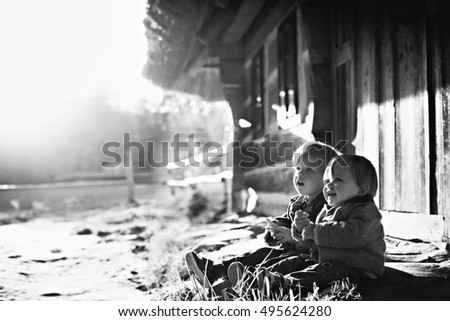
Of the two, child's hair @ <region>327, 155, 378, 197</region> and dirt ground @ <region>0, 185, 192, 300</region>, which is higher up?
child's hair @ <region>327, 155, 378, 197</region>

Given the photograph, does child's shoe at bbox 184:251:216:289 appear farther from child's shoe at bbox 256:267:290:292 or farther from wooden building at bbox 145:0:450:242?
wooden building at bbox 145:0:450:242

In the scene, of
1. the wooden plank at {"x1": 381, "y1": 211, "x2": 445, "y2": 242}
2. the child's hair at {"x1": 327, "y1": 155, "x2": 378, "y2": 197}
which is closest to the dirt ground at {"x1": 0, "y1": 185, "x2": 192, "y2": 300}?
the child's hair at {"x1": 327, "y1": 155, "x2": 378, "y2": 197}

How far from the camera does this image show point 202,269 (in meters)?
Answer: 2.41

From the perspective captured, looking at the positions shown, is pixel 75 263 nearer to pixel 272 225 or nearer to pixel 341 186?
pixel 272 225

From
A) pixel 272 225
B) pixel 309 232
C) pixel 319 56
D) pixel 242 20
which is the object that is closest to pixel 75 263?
pixel 272 225

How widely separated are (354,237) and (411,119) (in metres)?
1.14

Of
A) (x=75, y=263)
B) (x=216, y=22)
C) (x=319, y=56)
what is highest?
(x=216, y=22)

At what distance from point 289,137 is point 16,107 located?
235 cm

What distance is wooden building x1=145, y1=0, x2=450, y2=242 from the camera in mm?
2695

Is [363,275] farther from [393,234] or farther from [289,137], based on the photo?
[289,137]

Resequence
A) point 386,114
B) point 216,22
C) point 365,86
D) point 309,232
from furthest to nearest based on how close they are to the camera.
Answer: point 216,22 → point 365,86 → point 386,114 → point 309,232

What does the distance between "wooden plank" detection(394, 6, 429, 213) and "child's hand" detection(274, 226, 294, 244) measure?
2.71 feet

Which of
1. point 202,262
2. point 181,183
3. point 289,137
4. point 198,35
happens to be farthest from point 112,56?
point 181,183

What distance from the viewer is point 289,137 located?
15.4 ft
